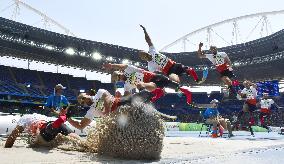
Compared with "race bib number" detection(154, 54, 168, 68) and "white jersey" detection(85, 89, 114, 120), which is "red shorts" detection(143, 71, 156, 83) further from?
"white jersey" detection(85, 89, 114, 120)

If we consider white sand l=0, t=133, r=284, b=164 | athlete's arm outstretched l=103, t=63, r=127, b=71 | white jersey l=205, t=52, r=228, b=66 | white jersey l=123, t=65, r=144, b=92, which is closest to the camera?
white sand l=0, t=133, r=284, b=164

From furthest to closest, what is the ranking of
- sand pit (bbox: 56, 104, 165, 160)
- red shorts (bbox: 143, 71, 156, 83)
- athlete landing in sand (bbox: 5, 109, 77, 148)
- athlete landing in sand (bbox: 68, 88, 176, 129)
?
red shorts (bbox: 143, 71, 156, 83) < athlete landing in sand (bbox: 5, 109, 77, 148) < athlete landing in sand (bbox: 68, 88, 176, 129) < sand pit (bbox: 56, 104, 165, 160)

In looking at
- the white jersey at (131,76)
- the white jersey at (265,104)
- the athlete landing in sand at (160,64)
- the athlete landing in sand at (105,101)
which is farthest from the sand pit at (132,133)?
the white jersey at (265,104)

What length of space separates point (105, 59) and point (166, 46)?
38.1 metres

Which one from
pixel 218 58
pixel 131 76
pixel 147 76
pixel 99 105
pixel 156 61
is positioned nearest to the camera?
pixel 99 105

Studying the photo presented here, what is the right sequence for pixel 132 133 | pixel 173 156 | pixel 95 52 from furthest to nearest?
1. pixel 95 52
2. pixel 173 156
3. pixel 132 133

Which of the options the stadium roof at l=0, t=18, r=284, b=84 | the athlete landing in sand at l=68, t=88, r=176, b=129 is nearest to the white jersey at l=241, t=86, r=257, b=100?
the athlete landing in sand at l=68, t=88, r=176, b=129

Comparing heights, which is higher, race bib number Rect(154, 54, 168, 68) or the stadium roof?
the stadium roof

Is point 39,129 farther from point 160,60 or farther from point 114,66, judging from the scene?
point 160,60

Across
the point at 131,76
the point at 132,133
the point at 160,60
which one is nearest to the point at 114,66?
the point at 131,76

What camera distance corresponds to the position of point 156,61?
30.5 feet

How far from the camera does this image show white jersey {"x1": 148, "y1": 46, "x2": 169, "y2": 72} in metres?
9.16

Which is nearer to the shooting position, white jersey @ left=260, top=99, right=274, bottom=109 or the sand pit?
the sand pit

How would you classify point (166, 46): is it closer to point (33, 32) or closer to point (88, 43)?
point (88, 43)
